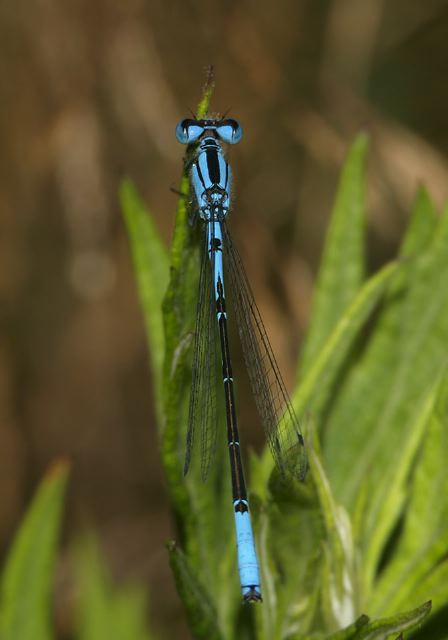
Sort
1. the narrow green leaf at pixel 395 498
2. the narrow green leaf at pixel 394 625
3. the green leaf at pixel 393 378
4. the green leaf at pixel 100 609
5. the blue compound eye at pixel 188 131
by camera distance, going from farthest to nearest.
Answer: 1. the green leaf at pixel 100 609
2. the blue compound eye at pixel 188 131
3. the green leaf at pixel 393 378
4. the narrow green leaf at pixel 395 498
5. the narrow green leaf at pixel 394 625

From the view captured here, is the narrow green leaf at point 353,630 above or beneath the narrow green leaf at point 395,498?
beneath

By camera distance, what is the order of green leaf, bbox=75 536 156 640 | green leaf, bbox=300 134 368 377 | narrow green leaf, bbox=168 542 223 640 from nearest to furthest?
narrow green leaf, bbox=168 542 223 640 < green leaf, bbox=300 134 368 377 < green leaf, bbox=75 536 156 640

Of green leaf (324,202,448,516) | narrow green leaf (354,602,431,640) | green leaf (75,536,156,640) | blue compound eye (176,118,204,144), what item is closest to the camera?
narrow green leaf (354,602,431,640)

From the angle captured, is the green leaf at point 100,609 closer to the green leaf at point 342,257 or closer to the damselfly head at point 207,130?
the green leaf at point 342,257

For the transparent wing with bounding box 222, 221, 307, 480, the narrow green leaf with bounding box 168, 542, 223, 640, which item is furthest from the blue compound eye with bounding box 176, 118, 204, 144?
the narrow green leaf with bounding box 168, 542, 223, 640

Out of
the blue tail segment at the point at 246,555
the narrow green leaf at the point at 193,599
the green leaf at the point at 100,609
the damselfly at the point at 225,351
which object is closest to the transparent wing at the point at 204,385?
the damselfly at the point at 225,351

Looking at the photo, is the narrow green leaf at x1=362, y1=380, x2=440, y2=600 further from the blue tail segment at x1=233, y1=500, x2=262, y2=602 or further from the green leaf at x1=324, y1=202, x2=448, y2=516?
the blue tail segment at x1=233, y1=500, x2=262, y2=602
